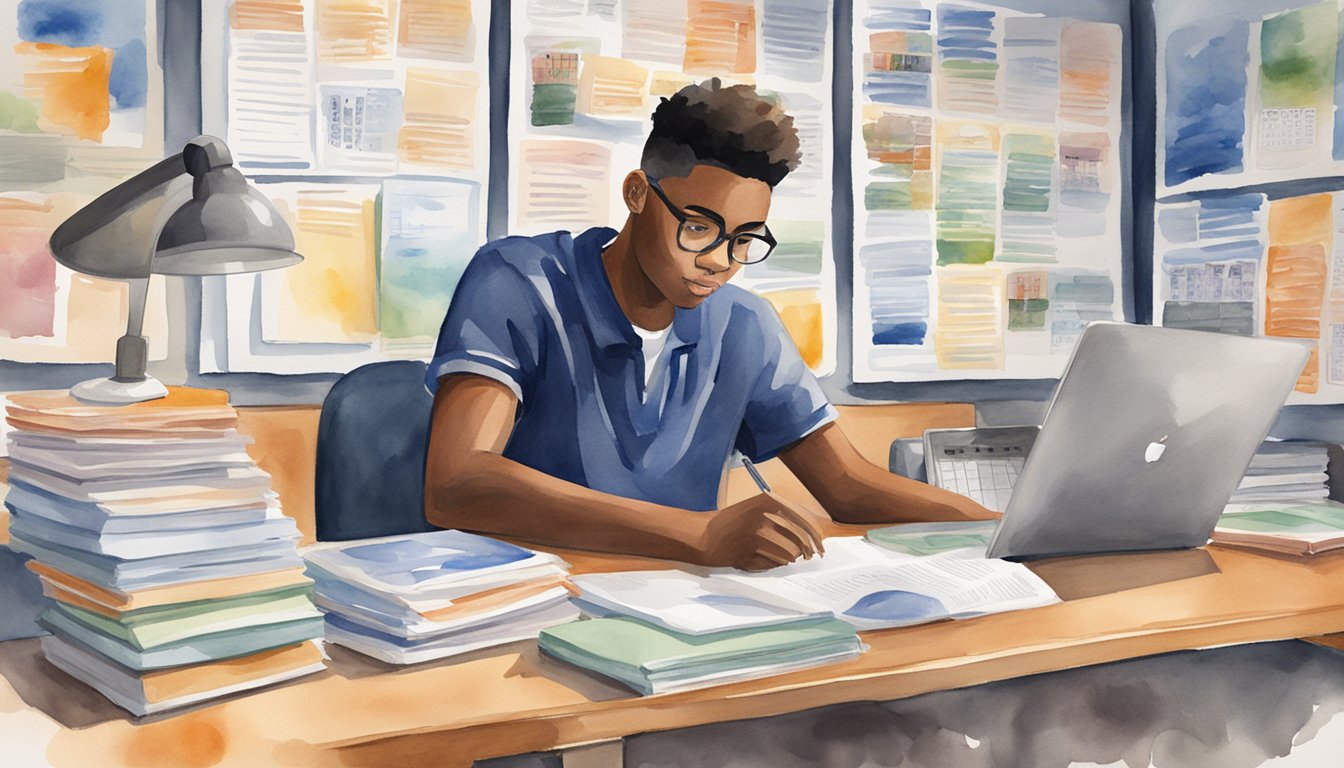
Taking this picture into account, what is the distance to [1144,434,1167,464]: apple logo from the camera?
1.20 meters

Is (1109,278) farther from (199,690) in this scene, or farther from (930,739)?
(199,690)

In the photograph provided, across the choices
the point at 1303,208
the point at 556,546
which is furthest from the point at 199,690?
the point at 1303,208

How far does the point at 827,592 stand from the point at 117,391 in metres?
0.69

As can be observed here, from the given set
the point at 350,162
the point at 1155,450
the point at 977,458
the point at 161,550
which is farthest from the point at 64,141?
the point at 1155,450

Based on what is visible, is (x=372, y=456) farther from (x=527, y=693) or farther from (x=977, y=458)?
(x=977, y=458)

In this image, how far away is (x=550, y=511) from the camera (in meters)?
1.35

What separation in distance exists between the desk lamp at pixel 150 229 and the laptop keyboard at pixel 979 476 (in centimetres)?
152

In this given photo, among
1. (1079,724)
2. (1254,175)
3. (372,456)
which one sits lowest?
(1079,724)

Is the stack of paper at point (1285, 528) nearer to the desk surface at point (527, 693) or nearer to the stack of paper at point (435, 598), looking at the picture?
the desk surface at point (527, 693)

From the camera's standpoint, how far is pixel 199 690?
0.80 m

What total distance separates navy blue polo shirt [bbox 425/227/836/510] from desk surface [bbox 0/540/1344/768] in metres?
0.73

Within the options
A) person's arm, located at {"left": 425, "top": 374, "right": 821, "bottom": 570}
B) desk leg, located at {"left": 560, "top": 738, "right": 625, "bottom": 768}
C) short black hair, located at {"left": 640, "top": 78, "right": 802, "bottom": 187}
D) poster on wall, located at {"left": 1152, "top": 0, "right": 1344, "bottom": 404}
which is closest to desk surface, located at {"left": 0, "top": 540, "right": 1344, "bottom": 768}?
desk leg, located at {"left": 560, "top": 738, "right": 625, "bottom": 768}

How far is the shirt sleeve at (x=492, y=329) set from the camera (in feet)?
5.04

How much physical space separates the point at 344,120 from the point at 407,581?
5.40ft
